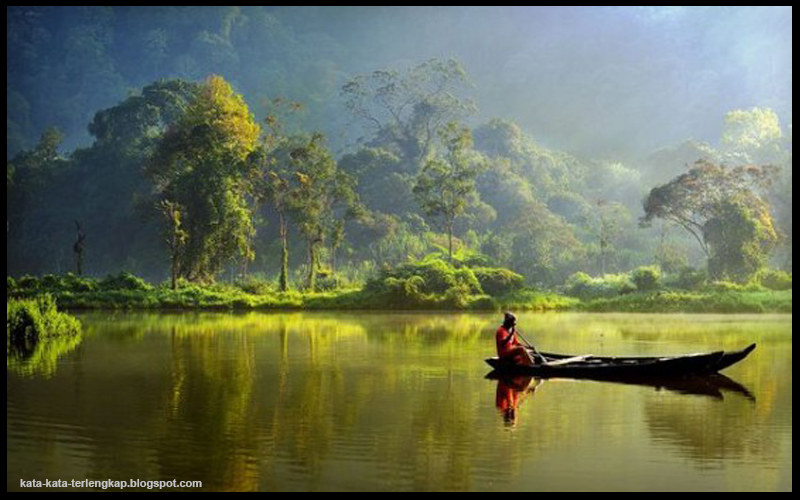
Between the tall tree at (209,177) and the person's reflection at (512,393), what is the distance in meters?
31.0

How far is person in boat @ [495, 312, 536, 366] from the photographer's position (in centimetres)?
1636

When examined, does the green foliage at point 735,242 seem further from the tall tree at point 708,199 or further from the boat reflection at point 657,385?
the boat reflection at point 657,385

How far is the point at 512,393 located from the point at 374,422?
10.2ft

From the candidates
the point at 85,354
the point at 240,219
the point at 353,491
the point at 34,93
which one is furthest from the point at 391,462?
the point at 34,93

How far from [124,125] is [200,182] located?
18.5m

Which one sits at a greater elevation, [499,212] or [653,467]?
[499,212]

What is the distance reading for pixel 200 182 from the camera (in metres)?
46.1

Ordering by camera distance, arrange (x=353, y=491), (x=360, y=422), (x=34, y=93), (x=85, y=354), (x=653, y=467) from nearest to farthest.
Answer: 1. (x=353, y=491)
2. (x=653, y=467)
3. (x=360, y=422)
4. (x=85, y=354)
5. (x=34, y=93)

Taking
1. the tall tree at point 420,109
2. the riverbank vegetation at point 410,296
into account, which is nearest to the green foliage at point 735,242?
the riverbank vegetation at point 410,296

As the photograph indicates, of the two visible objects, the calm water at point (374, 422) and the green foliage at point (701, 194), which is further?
the green foliage at point (701, 194)

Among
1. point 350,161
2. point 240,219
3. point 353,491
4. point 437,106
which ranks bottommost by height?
point 353,491

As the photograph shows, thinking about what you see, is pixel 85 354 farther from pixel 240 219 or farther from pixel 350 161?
pixel 350 161

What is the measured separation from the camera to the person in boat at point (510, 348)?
53.7ft

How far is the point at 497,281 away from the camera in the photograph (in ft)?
139
